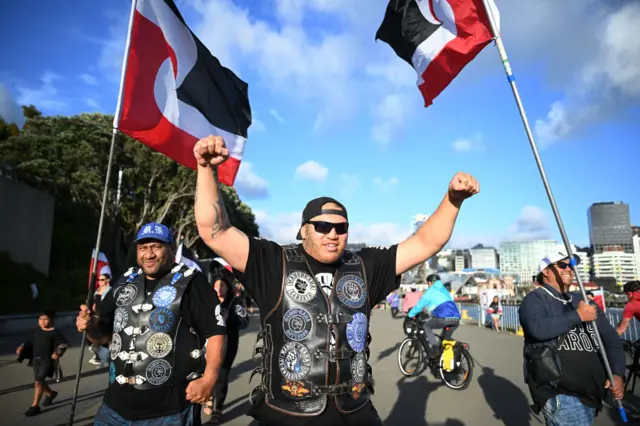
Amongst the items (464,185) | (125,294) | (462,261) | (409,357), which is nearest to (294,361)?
(464,185)

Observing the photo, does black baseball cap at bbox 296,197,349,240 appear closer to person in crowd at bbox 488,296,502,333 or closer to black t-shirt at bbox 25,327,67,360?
black t-shirt at bbox 25,327,67,360

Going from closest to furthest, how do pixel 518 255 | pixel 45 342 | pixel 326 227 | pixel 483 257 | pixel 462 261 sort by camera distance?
pixel 326 227, pixel 45 342, pixel 483 257, pixel 518 255, pixel 462 261

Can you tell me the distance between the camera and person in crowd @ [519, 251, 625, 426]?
3.30 m

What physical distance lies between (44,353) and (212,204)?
19.0 ft

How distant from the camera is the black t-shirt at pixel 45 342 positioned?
6598 mm

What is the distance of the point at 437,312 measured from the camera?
8508mm

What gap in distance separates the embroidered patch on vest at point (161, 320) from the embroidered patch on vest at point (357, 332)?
1303 mm

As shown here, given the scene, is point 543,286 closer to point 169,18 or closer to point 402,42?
point 402,42

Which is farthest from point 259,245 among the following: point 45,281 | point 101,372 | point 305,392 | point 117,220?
point 117,220

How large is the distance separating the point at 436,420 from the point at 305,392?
442cm

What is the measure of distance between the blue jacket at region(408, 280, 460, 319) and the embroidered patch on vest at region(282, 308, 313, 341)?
6477 mm

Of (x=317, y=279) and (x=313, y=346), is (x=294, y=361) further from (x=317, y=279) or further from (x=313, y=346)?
(x=317, y=279)

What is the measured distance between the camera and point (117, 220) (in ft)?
106

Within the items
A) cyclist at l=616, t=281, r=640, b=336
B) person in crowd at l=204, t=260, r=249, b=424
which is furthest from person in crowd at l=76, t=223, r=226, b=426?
cyclist at l=616, t=281, r=640, b=336
